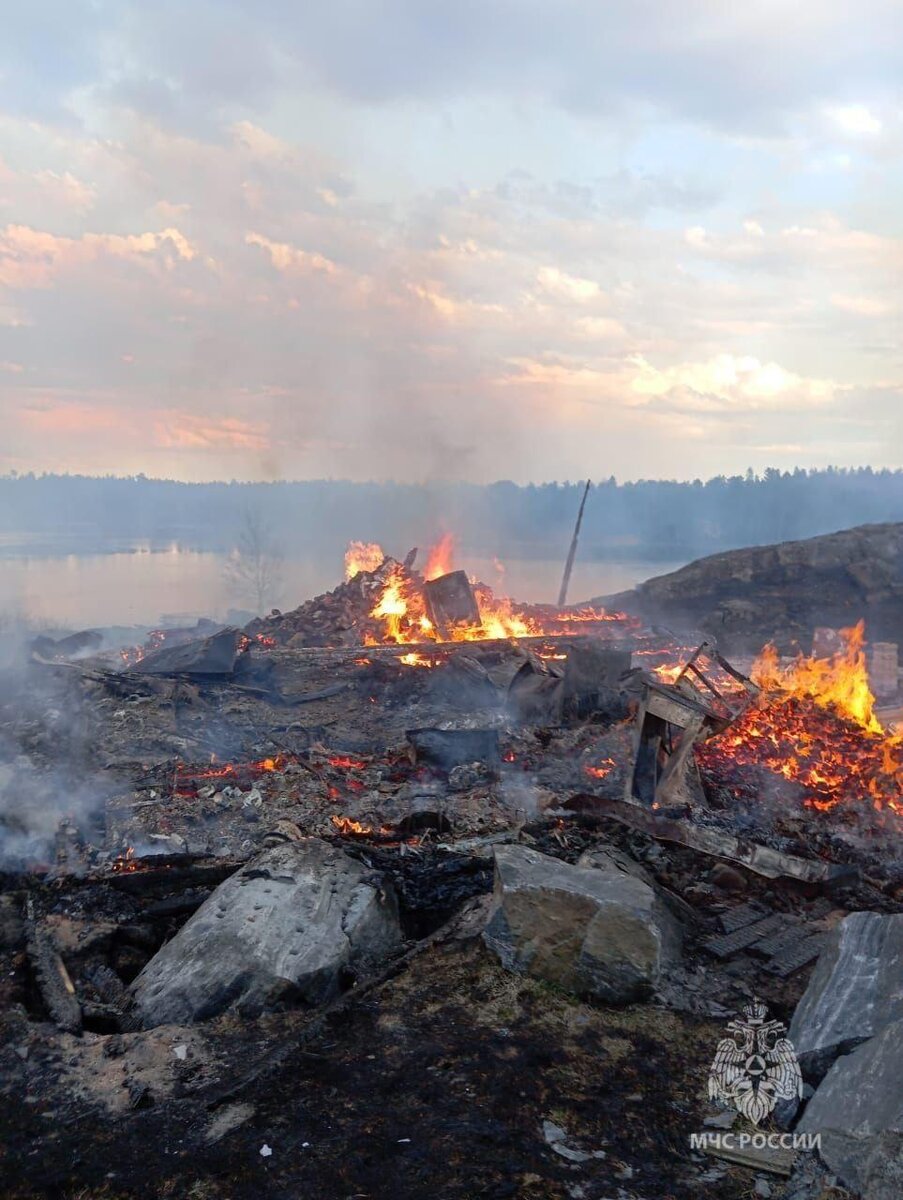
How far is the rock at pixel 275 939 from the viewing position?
17.2ft

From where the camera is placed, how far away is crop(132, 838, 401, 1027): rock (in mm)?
5242

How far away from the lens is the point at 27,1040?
15.7 feet

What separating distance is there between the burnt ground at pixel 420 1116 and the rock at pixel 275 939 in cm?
34

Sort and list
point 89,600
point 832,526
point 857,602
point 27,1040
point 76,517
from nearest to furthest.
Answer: point 27,1040
point 857,602
point 89,600
point 832,526
point 76,517

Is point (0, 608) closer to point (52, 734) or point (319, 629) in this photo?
point (319, 629)

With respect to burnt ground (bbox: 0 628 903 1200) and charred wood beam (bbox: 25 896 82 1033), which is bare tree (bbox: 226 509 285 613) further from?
charred wood beam (bbox: 25 896 82 1033)

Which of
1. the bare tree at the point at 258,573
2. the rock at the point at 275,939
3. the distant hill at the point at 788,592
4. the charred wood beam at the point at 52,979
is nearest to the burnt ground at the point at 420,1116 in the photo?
the rock at the point at 275,939

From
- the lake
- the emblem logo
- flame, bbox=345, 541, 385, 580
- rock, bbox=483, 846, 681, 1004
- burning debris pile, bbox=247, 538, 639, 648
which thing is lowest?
the lake

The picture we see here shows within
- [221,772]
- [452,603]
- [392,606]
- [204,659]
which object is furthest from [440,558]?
[221,772]

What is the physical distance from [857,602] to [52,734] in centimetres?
2268

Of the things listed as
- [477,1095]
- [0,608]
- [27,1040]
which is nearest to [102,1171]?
[27,1040]

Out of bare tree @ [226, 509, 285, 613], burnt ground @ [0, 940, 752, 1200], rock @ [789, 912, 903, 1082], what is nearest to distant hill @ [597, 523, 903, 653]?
rock @ [789, 912, 903, 1082]

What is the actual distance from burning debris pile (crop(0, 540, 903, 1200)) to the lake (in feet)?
60.4

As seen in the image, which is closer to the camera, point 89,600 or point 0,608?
point 0,608
